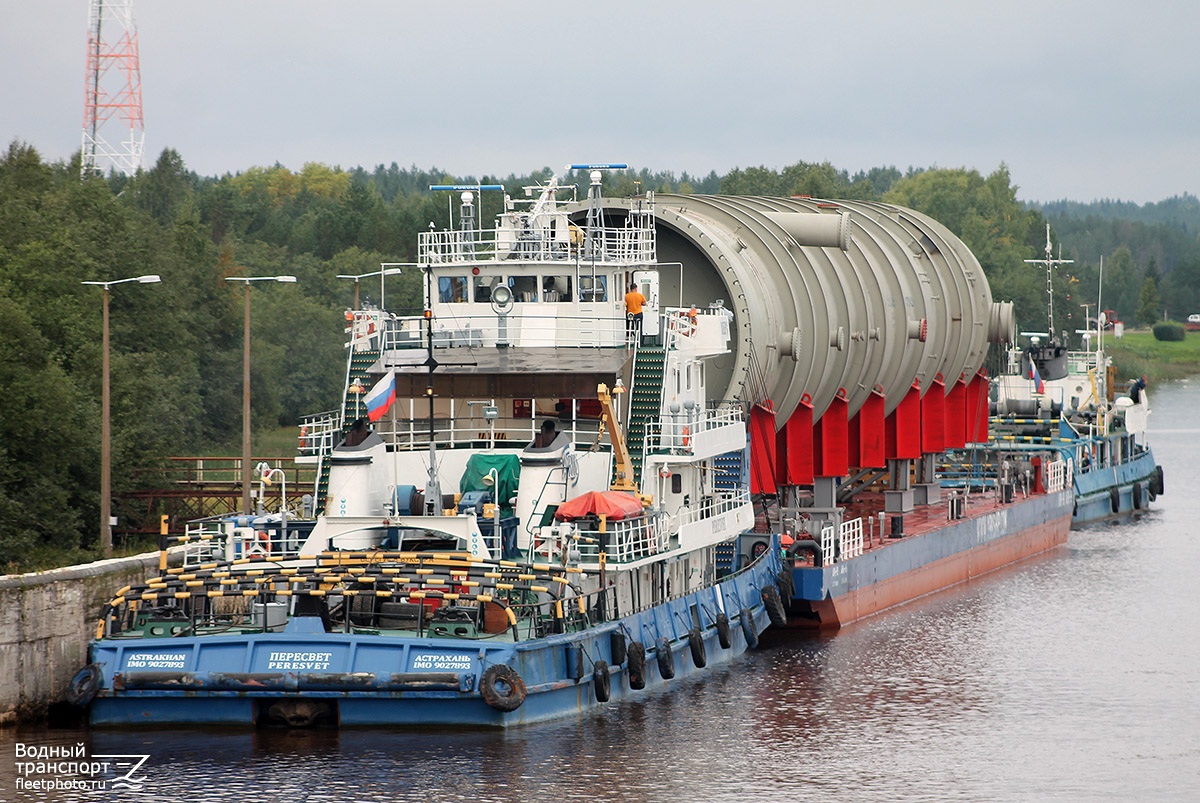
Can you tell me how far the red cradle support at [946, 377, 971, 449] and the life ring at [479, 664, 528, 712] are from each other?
32.4m

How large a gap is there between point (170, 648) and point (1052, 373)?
51.0 meters

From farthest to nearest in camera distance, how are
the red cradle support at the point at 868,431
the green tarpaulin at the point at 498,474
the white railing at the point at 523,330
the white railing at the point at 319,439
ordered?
the red cradle support at the point at 868,431 → the white railing at the point at 523,330 → the white railing at the point at 319,439 → the green tarpaulin at the point at 498,474

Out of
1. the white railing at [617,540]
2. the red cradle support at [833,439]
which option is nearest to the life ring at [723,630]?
the white railing at [617,540]

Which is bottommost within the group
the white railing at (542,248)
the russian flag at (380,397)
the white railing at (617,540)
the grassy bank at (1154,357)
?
the white railing at (617,540)

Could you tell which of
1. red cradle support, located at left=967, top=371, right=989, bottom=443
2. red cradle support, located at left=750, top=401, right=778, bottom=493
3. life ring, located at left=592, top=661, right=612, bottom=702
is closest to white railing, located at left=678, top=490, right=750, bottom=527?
red cradle support, located at left=750, top=401, right=778, bottom=493

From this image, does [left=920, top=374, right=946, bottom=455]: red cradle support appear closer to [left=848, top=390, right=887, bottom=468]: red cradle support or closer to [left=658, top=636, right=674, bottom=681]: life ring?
[left=848, top=390, right=887, bottom=468]: red cradle support

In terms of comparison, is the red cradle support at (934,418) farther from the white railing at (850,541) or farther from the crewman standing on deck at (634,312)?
the crewman standing on deck at (634,312)

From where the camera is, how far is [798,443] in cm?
4666

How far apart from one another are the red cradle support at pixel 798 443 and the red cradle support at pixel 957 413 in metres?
13.8

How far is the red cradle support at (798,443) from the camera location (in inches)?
1836

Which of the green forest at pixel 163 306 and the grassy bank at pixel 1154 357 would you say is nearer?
the green forest at pixel 163 306

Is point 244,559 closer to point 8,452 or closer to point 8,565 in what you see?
point 8,565

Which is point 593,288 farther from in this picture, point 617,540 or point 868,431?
point 868,431

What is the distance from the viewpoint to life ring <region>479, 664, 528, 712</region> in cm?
2928
